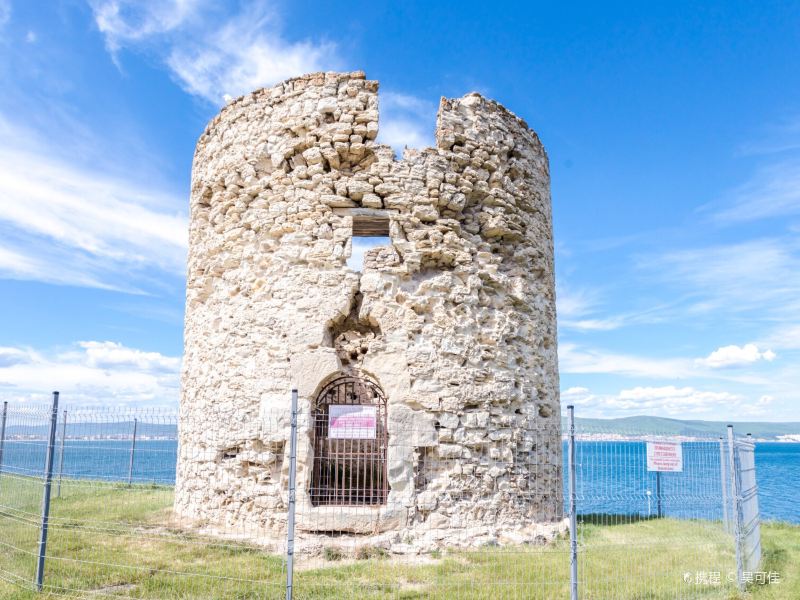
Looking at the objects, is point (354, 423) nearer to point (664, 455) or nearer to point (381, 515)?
point (381, 515)

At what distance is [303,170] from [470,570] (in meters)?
5.74

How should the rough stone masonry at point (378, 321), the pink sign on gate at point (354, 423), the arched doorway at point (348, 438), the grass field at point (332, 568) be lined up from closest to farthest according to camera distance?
1. the grass field at point (332, 568)
2. the pink sign on gate at point (354, 423)
3. the arched doorway at point (348, 438)
4. the rough stone masonry at point (378, 321)

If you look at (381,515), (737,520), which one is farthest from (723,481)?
(381,515)

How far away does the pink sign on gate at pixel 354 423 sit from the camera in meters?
7.62

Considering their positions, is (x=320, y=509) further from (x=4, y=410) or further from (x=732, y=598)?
(x=732, y=598)

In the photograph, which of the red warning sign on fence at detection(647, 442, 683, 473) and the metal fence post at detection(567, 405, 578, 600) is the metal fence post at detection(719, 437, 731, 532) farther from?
the metal fence post at detection(567, 405, 578, 600)

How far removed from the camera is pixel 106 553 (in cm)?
741

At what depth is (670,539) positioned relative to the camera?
794 centimetres

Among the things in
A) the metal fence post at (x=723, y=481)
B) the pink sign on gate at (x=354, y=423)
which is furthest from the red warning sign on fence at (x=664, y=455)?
the pink sign on gate at (x=354, y=423)

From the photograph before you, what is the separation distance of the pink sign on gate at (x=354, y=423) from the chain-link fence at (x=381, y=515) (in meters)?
0.03

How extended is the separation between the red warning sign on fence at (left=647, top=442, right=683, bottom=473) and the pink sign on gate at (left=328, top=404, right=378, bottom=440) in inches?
122

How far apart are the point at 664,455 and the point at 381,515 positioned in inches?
137

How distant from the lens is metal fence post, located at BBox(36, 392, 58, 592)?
6324 mm

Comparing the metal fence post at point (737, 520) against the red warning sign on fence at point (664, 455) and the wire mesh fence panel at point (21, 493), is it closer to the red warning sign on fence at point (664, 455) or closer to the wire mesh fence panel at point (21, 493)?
the red warning sign on fence at point (664, 455)
